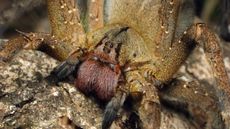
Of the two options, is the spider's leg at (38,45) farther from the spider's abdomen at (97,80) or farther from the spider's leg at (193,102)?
the spider's leg at (193,102)

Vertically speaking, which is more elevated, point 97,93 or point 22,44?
point 22,44

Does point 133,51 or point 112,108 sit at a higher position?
point 133,51

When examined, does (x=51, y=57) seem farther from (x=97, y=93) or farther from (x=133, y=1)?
(x=133, y=1)

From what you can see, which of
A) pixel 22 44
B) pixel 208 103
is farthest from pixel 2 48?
pixel 208 103

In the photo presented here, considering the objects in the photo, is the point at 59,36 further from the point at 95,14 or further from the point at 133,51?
the point at 133,51

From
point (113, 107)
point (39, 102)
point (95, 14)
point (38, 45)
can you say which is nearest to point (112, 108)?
point (113, 107)

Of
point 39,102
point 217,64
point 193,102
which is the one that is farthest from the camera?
point 193,102
